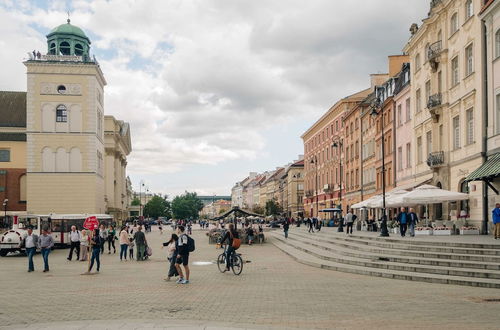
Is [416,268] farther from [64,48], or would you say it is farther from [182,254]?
[64,48]

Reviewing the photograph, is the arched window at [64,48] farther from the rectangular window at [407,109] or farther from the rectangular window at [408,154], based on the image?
the rectangular window at [408,154]

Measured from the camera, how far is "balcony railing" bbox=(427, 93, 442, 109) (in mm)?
33062

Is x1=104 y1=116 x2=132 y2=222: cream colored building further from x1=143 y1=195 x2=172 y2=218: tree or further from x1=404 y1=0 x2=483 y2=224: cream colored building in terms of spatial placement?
x1=404 y1=0 x2=483 y2=224: cream colored building

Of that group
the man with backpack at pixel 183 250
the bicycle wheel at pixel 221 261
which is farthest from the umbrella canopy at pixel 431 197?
the man with backpack at pixel 183 250

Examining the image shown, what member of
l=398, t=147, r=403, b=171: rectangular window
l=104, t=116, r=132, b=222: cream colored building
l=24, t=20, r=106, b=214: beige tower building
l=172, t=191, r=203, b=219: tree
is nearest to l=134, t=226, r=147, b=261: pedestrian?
l=398, t=147, r=403, b=171: rectangular window

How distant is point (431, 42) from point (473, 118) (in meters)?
8.10

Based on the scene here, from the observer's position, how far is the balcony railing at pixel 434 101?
33.1m

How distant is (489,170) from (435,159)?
8.90 m

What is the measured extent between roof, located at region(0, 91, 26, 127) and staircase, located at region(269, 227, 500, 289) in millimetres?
60459

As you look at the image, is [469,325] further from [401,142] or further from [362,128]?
[362,128]

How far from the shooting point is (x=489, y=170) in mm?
24391

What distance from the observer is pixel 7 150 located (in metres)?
73.2

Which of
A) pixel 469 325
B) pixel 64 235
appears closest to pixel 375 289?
pixel 469 325

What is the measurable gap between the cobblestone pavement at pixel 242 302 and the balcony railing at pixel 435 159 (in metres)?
15.7
